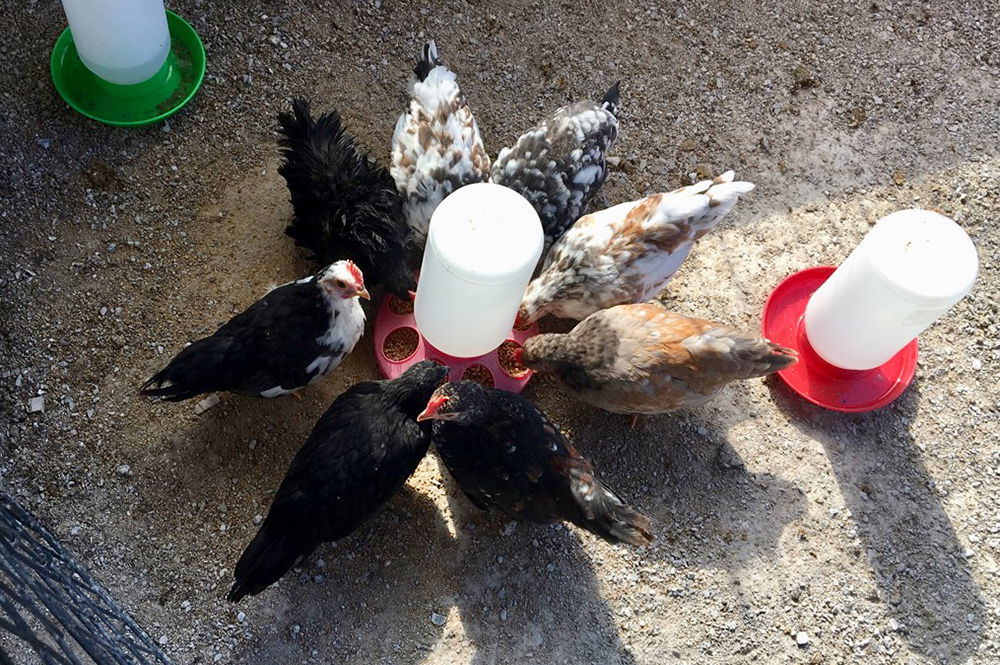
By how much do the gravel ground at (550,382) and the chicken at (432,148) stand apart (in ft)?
1.36

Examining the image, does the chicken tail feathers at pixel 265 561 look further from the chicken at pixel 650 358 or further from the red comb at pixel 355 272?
the chicken at pixel 650 358

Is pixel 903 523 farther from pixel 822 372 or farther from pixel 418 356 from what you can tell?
pixel 418 356

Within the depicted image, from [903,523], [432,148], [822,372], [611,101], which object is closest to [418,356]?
[432,148]

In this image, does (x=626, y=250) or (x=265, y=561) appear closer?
(x=265, y=561)

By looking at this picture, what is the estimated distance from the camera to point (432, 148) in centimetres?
372

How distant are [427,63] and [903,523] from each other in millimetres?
2761

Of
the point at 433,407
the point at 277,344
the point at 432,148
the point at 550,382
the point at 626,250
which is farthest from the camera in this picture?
the point at 550,382

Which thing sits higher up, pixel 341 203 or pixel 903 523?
pixel 341 203

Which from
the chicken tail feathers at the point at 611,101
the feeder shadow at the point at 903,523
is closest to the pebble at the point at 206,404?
the chicken tail feathers at the point at 611,101

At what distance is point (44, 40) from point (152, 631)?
106 inches

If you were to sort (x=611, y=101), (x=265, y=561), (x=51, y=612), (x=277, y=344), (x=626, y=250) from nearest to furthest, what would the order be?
1. (x=51, y=612)
2. (x=265, y=561)
3. (x=277, y=344)
4. (x=626, y=250)
5. (x=611, y=101)

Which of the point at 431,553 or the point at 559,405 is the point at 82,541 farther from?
the point at 559,405

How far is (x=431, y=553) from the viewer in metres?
3.44

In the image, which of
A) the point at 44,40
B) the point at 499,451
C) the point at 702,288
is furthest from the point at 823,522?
the point at 44,40
